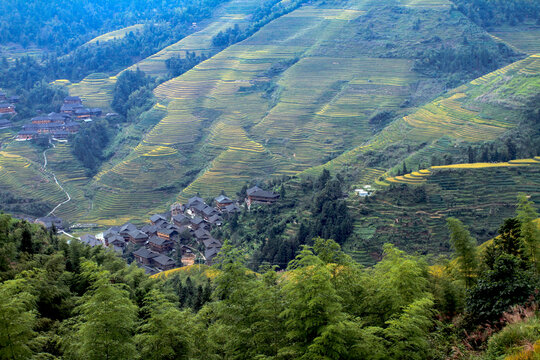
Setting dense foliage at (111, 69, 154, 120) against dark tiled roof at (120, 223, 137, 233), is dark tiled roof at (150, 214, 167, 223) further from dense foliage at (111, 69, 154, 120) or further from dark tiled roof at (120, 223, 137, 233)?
dense foliage at (111, 69, 154, 120)

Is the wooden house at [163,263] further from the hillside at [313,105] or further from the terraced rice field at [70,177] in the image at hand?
the terraced rice field at [70,177]

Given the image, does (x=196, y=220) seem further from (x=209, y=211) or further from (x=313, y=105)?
(x=313, y=105)

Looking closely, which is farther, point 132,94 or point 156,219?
point 132,94

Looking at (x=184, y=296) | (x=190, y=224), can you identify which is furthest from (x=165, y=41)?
(x=184, y=296)

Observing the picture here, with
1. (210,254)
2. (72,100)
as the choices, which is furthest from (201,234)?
(72,100)

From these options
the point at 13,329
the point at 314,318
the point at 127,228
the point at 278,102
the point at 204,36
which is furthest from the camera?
the point at 204,36

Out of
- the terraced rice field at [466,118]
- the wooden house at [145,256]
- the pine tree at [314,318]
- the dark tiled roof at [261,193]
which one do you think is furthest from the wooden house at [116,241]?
the pine tree at [314,318]
